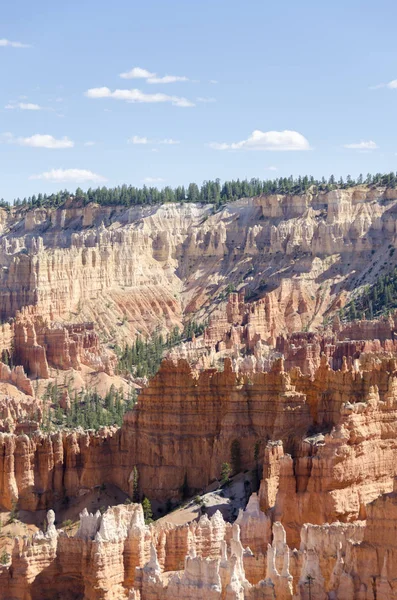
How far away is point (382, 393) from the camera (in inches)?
3095

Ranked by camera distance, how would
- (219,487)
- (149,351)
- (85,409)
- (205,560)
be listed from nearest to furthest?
(205,560) < (219,487) < (85,409) < (149,351)

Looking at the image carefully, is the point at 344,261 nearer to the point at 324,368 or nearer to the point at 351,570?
the point at 324,368

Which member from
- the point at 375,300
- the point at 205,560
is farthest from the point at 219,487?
the point at 375,300

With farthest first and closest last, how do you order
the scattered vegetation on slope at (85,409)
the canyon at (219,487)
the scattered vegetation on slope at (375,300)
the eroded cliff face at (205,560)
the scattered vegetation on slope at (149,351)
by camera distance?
the scattered vegetation on slope at (375,300), the scattered vegetation on slope at (149,351), the scattered vegetation on slope at (85,409), the canyon at (219,487), the eroded cliff face at (205,560)

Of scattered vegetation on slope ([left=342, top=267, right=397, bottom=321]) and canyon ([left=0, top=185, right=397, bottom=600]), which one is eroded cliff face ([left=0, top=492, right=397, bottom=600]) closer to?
canyon ([left=0, top=185, right=397, bottom=600])

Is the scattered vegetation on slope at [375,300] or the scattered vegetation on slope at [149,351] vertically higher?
the scattered vegetation on slope at [375,300]

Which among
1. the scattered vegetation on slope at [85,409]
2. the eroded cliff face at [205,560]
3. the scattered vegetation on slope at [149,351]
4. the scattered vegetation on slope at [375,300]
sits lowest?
the scattered vegetation on slope at [149,351]

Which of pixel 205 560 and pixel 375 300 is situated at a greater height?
pixel 205 560

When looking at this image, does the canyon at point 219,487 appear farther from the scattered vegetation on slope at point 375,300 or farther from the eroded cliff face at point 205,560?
the scattered vegetation on slope at point 375,300

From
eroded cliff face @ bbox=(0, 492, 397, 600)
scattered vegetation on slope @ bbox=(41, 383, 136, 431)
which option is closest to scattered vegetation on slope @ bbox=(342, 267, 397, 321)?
scattered vegetation on slope @ bbox=(41, 383, 136, 431)

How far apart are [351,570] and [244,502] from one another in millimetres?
22309

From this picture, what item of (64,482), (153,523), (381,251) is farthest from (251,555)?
(381,251)

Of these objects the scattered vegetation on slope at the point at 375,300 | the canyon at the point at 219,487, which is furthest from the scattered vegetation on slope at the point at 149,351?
the canyon at the point at 219,487

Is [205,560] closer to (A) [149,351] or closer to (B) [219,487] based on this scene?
(B) [219,487]
